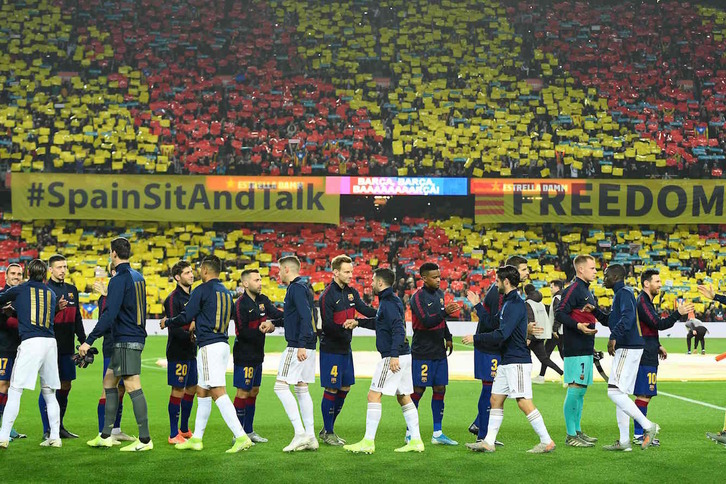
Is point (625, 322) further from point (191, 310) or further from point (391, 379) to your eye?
point (191, 310)

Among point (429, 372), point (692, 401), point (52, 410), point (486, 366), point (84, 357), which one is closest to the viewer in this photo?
point (52, 410)

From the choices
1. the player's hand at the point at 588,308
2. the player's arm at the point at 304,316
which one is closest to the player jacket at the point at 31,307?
the player's arm at the point at 304,316

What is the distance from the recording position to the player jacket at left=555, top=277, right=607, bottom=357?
1137 cm

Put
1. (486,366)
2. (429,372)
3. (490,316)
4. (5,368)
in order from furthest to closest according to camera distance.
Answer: (486,366)
(429,372)
(490,316)
(5,368)

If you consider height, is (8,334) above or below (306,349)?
above

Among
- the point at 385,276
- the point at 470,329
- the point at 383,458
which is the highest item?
the point at 385,276

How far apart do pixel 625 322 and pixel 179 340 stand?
5559 millimetres

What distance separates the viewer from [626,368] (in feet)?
36.4

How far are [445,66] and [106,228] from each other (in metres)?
16.0

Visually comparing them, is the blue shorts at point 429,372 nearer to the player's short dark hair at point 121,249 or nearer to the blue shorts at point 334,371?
the blue shorts at point 334,371

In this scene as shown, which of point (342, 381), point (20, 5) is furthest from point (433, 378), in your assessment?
point (20, 5)

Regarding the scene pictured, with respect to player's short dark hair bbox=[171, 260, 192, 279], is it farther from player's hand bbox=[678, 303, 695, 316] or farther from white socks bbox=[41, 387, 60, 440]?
player's hand bbox=[678, 303, 695, 316]

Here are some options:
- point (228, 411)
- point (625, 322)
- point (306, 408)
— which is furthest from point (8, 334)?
point (625, 322)

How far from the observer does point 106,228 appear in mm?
35031
